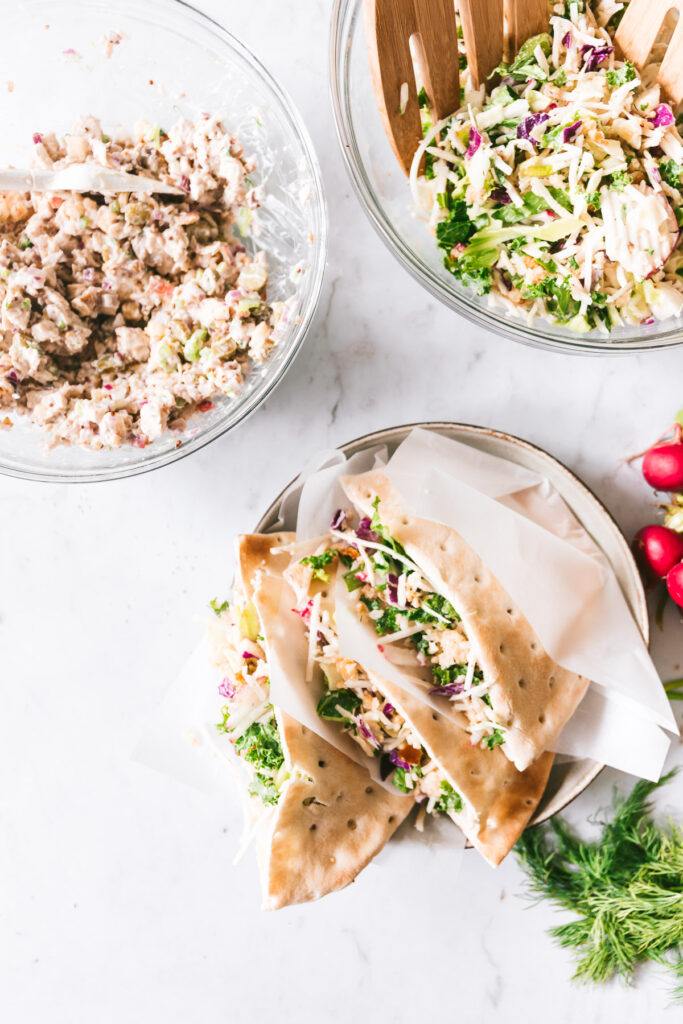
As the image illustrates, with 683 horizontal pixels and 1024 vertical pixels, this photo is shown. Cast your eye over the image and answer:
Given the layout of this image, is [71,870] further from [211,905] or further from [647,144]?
[647,144]

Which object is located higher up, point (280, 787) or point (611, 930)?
point (280, 787)

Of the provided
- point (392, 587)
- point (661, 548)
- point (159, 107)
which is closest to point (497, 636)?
point (392, 587)

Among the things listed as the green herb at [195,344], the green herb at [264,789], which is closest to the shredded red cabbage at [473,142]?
the green herb at [195,344]

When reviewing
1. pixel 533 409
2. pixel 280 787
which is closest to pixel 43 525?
pixel 280 787

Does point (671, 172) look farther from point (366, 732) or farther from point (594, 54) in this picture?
point (366, 732)

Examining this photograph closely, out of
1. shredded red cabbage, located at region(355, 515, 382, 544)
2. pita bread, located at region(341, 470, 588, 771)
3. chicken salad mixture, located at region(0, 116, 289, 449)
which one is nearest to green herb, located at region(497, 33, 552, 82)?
chicken salad mixture, located at region(0, 116, 289, 449)

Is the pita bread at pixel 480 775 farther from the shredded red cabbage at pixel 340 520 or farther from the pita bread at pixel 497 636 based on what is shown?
the shredded red cabbage at pixel 340 520
